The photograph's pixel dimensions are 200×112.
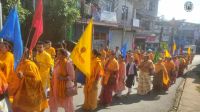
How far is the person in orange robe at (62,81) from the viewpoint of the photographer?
7.96 m

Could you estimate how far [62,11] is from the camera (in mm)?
19484

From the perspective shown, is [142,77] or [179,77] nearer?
[142,77]

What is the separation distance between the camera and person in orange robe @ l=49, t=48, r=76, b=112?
7.96 metres

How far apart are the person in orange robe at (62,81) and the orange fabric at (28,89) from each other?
95cm

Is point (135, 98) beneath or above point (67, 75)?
beneath

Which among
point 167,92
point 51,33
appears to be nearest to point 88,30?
point 167,92

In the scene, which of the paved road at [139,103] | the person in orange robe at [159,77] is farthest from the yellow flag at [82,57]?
the person in orange robe at [159,77]

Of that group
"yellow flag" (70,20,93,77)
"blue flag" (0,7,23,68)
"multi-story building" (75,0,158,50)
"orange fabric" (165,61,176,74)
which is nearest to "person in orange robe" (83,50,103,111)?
"yellow flag" (70,20,93,77)

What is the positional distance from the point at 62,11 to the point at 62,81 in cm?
1187

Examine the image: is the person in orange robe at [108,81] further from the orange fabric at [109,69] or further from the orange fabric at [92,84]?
the orange fabric at [92,84]

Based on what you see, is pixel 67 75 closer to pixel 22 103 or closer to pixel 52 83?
pixel 52 83

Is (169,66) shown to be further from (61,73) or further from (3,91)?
(3,91)

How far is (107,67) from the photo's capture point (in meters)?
10.9

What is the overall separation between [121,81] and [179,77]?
11776 millimetres
